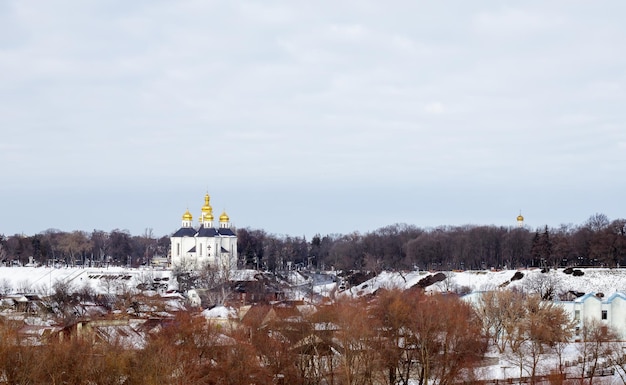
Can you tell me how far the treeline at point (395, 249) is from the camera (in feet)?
272

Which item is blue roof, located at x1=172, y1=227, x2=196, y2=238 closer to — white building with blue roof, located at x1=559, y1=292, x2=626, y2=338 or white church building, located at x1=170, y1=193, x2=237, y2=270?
white church building, located at x1=170, y1=193, x2=237, y2=270

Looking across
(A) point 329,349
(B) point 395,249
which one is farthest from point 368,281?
(A) point 329,349

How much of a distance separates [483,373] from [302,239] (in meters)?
93.1

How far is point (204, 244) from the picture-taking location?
93000 mm

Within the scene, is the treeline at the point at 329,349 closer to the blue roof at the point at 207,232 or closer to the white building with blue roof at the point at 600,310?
the white building with blue roof at the point at 600,310

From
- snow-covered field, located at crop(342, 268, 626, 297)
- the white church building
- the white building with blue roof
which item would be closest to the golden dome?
the white church building

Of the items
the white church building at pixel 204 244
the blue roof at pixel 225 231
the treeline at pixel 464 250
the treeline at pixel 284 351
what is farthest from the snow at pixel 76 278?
the treeline at pixel 284 351

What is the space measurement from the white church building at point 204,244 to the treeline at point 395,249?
320 centimetres

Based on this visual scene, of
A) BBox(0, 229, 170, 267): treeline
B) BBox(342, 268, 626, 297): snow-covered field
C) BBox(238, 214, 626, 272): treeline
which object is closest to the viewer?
BBox(342, 268, 626, 297): snow-covered field

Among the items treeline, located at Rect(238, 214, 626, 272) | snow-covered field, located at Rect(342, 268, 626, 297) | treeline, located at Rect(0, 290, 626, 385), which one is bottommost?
treeline, located at Rect(0, 290, 626, 385)

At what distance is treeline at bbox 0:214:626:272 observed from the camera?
8294 cm

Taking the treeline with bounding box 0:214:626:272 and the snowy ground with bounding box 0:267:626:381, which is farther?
the treeline with bounding box 0:214:626:272

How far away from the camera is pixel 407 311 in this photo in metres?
37.2

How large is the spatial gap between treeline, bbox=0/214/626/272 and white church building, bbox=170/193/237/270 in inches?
126
